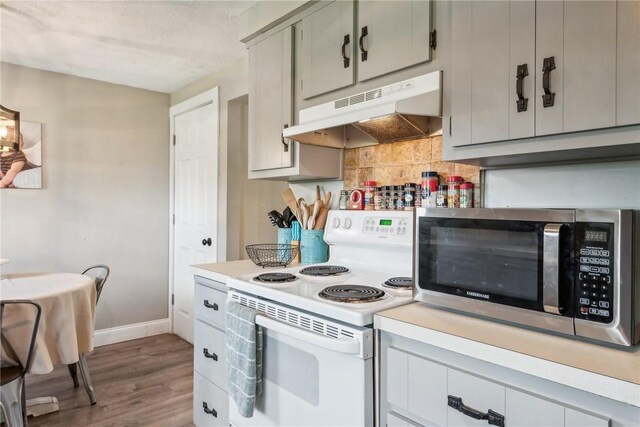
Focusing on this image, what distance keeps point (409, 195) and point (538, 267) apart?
845mm

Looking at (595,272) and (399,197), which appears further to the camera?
(399,197)

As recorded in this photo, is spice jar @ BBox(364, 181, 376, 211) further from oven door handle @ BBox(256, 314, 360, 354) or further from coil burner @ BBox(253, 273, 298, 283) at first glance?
oven door handle @ BBox(256, 314, 360, 354)

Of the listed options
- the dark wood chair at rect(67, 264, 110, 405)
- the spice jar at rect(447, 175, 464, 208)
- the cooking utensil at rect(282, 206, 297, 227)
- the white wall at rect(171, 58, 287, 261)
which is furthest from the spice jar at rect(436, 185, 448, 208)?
the dark wood chair at rect(67, 264, 110, 405)

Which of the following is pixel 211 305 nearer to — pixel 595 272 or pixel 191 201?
pixel 595 272

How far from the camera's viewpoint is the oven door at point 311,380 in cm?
113

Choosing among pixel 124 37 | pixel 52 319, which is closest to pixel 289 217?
pixel 52 319

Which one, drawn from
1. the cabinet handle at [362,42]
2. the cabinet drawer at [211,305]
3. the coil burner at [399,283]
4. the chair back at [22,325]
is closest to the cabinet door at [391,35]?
the cabinet handle at [362,42]

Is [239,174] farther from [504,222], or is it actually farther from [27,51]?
[504,222]

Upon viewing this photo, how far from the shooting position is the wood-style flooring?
224 cm

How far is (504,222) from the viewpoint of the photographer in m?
1.05

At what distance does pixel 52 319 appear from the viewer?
A: 2.05m

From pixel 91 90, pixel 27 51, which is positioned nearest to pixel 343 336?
pixel 27 51

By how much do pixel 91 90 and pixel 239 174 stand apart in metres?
1.58

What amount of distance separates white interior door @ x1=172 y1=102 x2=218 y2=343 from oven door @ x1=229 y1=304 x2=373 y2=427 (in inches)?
70.5
